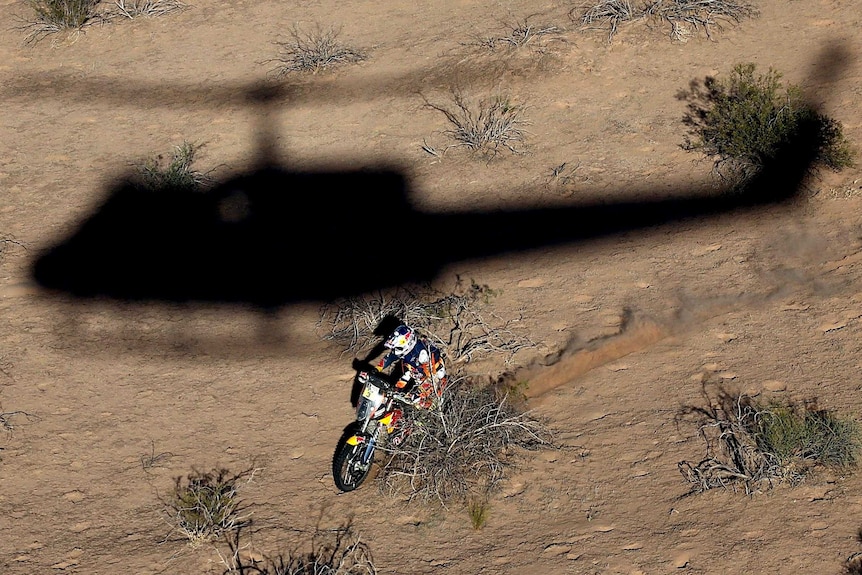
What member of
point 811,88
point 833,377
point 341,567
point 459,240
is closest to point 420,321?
point 459,240

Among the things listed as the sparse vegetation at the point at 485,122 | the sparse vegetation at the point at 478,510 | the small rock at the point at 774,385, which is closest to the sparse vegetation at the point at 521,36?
the sparse vegetation at the point at 485,122

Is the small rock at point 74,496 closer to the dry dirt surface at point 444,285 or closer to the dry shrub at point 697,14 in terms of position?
the dry dirt surface at point 444,285

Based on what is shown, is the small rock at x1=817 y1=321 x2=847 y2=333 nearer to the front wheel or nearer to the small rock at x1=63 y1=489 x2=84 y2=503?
the front wheel

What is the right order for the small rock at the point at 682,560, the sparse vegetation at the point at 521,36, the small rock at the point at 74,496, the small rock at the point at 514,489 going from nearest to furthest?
1. the small rock at the point at 682,560
2. the small rock at the point at 514,489
3. the small rock at the point at 74,496
4. the sparse vegetation at the point at 521,36

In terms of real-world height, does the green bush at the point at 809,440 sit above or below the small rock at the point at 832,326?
below

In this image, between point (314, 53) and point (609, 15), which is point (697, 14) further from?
point (314, 53)

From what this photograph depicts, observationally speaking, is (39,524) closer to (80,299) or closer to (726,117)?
(80,299)
